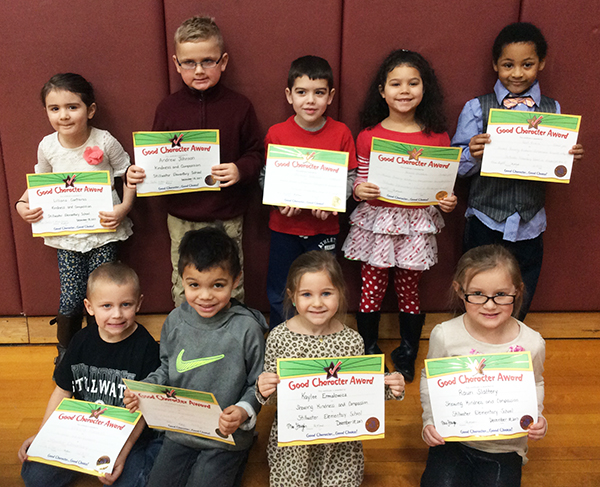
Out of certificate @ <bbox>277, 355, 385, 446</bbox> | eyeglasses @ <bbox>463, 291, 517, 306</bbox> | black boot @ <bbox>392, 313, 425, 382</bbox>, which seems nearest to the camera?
certificate @ <bbox>277, 355, 385, 446</bbox>

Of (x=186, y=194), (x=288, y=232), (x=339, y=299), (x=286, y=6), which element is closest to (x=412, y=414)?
(x=339, y=299)

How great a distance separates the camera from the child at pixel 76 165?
2285mm

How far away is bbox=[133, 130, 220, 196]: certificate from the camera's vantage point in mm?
2244

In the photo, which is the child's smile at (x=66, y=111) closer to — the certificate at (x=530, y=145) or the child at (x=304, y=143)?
the child at (x=304, y=143)

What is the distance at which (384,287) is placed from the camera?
262 cm

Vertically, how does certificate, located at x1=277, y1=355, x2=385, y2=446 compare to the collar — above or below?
below

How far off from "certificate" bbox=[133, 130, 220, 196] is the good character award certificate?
737 mm

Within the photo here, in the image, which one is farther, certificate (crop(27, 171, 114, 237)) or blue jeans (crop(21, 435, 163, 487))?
certificate (crop(27, 171, 114, 237))

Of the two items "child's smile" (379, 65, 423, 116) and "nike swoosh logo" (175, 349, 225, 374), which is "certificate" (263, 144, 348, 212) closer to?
"child's smile" (379, 65, 423, 116)

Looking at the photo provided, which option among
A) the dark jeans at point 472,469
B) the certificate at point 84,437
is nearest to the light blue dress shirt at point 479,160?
the dark jeans at point 472,469

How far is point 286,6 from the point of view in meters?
2.43

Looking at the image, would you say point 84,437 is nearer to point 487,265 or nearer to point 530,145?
point 487,265

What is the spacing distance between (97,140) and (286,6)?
1100 mm

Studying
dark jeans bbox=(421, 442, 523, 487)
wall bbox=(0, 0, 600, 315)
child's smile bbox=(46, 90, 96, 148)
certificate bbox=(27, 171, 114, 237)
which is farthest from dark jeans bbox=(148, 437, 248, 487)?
child's smile bbox=(46, 90, 96, 148)
